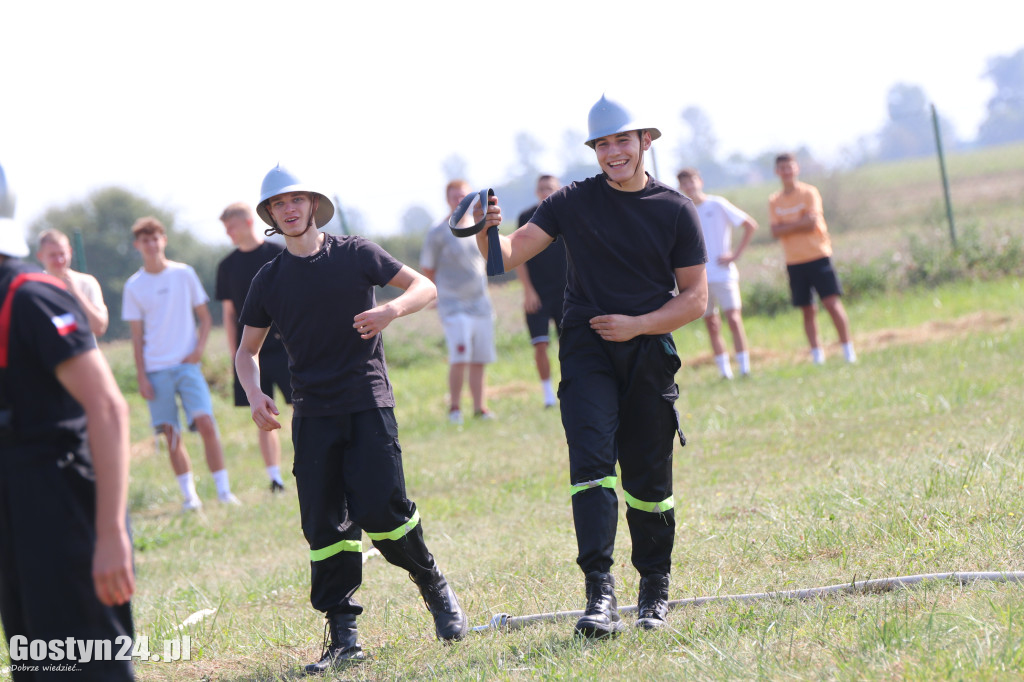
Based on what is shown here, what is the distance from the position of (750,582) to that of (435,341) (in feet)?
42.2

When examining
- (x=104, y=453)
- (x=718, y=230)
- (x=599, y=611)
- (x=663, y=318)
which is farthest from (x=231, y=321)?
(x=104, y=453)

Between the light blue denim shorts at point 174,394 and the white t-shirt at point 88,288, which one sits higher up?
the white t-shirt at point 88,288

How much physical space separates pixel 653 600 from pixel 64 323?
2.56 m

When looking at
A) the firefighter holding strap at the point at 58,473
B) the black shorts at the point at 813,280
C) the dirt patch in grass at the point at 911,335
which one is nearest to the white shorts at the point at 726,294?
the black shorts at the point at 813,280

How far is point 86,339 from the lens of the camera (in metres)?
2.87

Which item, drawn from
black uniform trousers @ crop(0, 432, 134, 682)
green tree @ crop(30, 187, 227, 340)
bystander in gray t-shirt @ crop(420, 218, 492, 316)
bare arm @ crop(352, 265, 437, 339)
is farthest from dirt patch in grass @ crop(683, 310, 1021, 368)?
black uniform trousers @ crop(0, 432, 134, 682)

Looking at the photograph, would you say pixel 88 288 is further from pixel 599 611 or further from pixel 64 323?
pixel 64 323

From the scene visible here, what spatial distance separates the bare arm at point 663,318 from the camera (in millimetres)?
4293

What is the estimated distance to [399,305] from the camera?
4.38m

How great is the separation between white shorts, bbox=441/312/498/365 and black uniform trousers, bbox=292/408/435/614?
22.1 feet

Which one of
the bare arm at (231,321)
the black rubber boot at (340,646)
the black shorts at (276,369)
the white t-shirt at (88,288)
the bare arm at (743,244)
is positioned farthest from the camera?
the bare arm at (743,244)

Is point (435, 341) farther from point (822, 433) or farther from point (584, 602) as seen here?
point (584, 602)

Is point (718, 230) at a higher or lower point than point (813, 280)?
higher

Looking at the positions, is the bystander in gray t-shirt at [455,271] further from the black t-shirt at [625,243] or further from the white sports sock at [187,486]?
the black t-shirt at [625,243]
